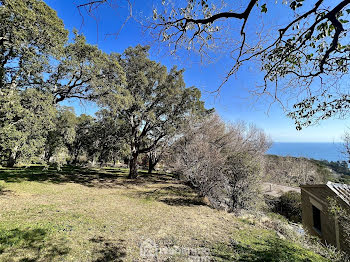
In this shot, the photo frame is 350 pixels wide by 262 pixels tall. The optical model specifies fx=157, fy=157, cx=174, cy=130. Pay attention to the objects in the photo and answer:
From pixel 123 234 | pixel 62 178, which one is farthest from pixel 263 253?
pixel 62 178

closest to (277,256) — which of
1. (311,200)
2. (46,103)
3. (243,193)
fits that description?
(243,193)

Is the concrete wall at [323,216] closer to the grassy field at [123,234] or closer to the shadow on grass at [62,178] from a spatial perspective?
the grassy field at [123,234]

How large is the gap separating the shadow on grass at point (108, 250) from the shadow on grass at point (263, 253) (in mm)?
2190

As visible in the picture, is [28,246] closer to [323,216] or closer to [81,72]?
[81,72]

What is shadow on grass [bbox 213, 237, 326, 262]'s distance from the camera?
3.61 metres

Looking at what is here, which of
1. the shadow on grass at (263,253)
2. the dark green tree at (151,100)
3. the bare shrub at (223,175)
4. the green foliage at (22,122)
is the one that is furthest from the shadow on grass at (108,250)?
the dark green tree at (151,100)

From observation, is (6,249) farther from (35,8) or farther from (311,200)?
(311,200)

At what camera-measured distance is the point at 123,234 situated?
4.43 m

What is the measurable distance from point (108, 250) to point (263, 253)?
A: 3.75 m

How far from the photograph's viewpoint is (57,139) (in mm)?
9555

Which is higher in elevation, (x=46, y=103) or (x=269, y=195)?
(x=46, y=103)

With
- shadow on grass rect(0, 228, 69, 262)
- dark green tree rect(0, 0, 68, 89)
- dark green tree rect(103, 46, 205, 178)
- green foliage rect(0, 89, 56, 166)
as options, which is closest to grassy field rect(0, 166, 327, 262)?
shadow on grass rect(0, 228, 69, 262)

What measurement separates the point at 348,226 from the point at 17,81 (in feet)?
44.6

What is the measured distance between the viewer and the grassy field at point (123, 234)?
3426mm
